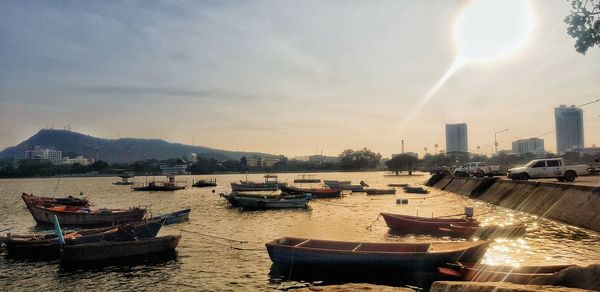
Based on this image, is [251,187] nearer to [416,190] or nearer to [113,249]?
[416,190]

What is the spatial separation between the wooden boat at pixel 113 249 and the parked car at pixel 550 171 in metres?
41.3

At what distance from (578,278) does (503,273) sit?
443cm

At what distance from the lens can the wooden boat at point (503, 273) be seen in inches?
566

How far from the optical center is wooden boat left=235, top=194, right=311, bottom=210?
5608cm

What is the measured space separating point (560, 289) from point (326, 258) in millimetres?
12948

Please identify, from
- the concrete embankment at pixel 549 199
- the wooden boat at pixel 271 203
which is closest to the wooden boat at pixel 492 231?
the concrete embankment at pixel 549 199

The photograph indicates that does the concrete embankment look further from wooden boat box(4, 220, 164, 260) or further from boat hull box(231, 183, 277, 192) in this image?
boat hull box(231, 183, 277, 192)

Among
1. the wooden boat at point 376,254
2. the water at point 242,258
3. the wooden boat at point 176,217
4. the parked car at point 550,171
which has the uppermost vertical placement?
the parked car at point 550,171

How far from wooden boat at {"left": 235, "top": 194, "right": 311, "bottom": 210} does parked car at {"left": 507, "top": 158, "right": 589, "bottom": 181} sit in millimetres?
26444

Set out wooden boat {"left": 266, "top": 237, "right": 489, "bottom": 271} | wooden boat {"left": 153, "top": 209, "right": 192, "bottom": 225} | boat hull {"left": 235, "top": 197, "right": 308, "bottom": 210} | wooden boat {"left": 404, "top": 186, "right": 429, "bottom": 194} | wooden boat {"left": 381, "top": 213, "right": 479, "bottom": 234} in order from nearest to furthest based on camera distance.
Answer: wooden boat {"left": 266, "top": 237, "right": 489, "bottom": 271} < wooden boat {"left": 381, "top": 213, "right": 479, "bottom": 234} < wooden boat {"left": 153, "top": 209, "right": 192, "bottom": 225} < boat hull {"left": 235, "top": 197, "right": 308, "bottom": 210} < wooden boat {"left": 404, "top": 186, "right": 429, "bottom": 194}

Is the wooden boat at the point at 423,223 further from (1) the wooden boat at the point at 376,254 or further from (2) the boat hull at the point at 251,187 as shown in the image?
(2) the boat hull at the point at 251,187

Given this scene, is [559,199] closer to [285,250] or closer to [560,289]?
[285,250]

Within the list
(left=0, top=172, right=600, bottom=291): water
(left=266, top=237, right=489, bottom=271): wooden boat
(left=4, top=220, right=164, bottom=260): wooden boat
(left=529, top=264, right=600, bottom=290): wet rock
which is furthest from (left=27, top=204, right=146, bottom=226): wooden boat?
(left=529, top=264, right=600, bottom=290): wet rock

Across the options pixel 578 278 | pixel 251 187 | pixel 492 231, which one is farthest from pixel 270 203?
pixel 251 187
